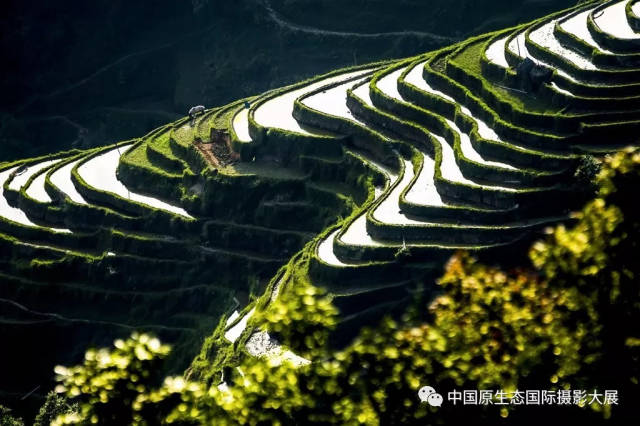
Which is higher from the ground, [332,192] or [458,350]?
[332,192]

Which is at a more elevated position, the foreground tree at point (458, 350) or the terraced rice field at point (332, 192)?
the terraced rice field at point (332, 192)

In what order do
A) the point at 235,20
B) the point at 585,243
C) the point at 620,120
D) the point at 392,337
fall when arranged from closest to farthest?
the point at 585,243 → the point at 392,337 → the point at 620,120 → the point at 235,20

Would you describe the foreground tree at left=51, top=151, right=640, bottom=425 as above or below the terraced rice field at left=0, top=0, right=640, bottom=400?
below

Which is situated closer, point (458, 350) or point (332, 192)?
point (458, 350)

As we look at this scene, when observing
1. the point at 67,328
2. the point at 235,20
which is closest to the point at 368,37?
the point at 235,20

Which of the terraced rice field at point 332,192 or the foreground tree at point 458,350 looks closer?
the foreground tree at point 458,350

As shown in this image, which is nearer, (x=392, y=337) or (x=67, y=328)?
(x=392, y=337)

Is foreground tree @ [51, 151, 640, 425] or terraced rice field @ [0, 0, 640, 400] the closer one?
foreground tree @ [51, 151, 640, 425]

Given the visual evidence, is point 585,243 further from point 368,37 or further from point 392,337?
point 368,37
